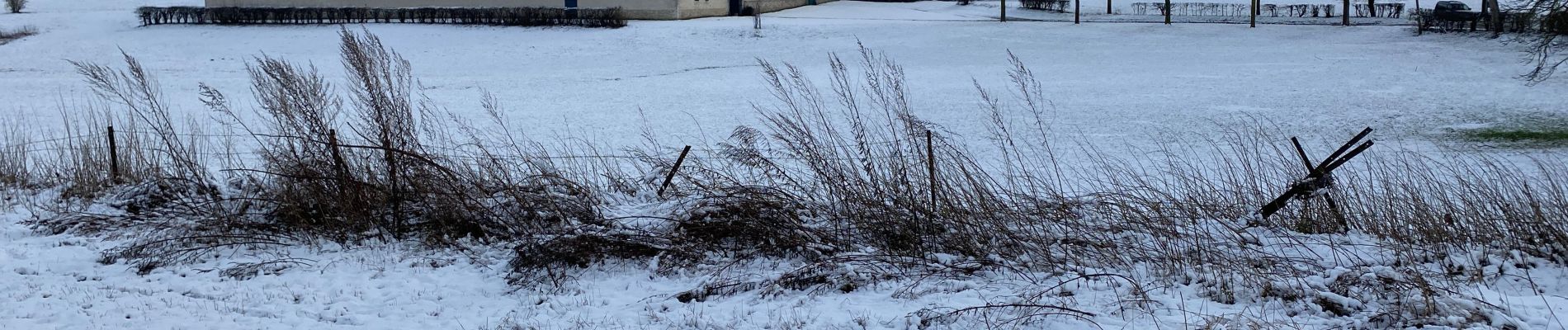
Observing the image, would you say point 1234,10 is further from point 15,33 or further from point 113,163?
point 113,163

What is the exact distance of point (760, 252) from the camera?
577 centimetres

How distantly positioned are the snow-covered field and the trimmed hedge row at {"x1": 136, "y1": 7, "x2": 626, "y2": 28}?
1.04 m

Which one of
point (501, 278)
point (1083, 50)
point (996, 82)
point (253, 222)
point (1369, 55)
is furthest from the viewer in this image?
point (1083, 50)

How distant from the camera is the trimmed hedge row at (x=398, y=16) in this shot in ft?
119

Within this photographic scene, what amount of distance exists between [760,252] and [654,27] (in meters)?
30.4

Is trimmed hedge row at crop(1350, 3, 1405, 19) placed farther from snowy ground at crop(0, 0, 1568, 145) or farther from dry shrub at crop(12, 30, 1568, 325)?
dry shrub at crop(12, 30, 1568, 325)

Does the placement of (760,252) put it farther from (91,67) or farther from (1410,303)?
(91,67)

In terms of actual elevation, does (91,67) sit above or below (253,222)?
above

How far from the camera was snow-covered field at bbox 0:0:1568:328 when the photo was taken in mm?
4879

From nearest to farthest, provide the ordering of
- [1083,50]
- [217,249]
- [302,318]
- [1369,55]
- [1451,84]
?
[302,318]
[217,249]
[1451,84]
[1369,55]
[1083,50]

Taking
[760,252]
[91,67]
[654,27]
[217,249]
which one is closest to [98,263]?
[217,249]

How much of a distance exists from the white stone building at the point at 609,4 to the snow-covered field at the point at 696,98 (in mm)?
1857

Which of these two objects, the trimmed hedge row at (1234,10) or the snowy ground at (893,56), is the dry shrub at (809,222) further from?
the trimmed hedge row at (1234,10)

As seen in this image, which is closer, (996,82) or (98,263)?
(98,263)
